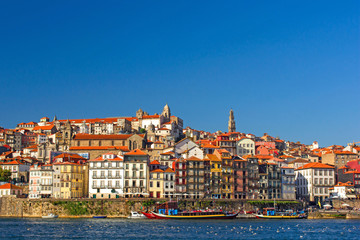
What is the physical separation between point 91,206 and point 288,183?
42.6m

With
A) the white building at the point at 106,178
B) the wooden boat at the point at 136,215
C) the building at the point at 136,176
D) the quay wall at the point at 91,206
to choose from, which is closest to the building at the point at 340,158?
the quay wall at the point at 91,206

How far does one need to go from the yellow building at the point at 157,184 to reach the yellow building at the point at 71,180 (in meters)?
15.1

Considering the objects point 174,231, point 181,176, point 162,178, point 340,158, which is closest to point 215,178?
point 181,176

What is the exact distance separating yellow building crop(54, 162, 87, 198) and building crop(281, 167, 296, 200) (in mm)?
42257

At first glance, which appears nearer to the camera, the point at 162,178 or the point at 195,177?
the point at 162,178

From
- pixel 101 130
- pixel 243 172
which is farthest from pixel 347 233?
pixel 101 130

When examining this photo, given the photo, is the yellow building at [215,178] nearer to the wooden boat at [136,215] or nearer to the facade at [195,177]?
the facade at [195,177]

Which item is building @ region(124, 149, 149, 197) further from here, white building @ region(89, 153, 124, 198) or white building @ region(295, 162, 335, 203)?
white building @ region(295, 162, 335, 203)

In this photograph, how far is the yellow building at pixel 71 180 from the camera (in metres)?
105

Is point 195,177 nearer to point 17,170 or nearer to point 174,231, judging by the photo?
point 174,231

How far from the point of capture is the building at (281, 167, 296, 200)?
366 ft

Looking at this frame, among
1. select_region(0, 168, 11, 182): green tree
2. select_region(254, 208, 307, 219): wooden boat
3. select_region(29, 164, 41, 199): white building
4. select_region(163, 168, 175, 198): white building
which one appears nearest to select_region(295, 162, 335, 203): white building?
select_region(254, 208, 307, 219): wooden boat

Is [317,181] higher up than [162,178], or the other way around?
[162,178]

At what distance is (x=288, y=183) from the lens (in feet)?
370
